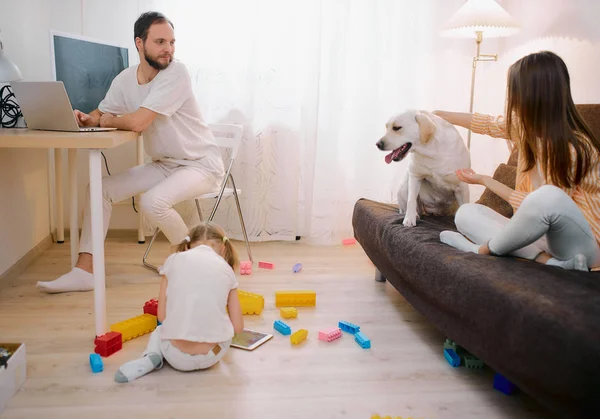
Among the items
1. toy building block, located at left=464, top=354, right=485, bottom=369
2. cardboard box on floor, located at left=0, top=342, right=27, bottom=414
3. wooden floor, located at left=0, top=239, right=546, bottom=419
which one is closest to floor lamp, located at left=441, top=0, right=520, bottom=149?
wooden floor, located at left=0, top=239, right=546, bottom=419

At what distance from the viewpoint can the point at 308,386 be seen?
71.3 inches

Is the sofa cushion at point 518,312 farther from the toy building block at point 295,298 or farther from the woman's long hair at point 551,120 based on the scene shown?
the toy building block at point 295,298

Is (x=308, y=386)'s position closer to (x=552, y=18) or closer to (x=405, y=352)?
(x=405, y=352)

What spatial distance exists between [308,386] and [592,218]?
3.36 ft

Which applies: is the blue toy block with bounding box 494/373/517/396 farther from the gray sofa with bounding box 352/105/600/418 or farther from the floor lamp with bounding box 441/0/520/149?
the floor lamp with bounding box 441/0/520/149

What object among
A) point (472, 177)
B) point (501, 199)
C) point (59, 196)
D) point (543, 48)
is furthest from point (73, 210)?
point (543, 48)

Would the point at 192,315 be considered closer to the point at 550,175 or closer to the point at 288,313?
the point at 288,313

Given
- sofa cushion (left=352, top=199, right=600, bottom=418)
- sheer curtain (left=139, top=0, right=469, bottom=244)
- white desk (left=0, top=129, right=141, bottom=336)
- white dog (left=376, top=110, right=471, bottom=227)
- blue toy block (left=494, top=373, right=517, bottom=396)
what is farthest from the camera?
sheer curtain (left=139, top=0, right=469, bottom=244)

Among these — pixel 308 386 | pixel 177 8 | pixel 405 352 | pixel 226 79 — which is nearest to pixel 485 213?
pixel 405 352

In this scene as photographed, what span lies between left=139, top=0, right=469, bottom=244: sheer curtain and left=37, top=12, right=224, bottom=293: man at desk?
0.66 m

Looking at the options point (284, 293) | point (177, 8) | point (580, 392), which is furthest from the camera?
point (177, 8)

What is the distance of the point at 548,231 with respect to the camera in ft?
5.72

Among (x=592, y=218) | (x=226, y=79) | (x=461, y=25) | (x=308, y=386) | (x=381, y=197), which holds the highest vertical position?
(x=461, y=25)

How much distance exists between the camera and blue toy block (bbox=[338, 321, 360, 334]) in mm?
2236
